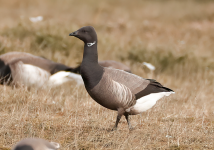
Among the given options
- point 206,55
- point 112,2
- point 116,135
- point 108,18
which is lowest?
point 116,135

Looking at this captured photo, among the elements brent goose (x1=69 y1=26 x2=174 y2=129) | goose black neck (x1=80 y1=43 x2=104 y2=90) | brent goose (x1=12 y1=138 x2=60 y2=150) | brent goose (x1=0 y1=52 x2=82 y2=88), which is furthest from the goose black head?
brent goose (x1=0 y1=52 x2=82 y2=88)

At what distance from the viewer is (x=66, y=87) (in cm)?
803

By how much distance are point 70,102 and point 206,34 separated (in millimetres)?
11800

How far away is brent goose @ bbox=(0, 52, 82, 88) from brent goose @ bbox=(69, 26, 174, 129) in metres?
2.93

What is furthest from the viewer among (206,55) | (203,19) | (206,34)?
(203,19)

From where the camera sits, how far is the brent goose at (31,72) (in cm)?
732

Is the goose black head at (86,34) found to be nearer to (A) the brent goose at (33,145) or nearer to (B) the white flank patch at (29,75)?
(A) the brent goose at (33,145)

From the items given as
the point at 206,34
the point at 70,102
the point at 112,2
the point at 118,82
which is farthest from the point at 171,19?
the point at 118,82

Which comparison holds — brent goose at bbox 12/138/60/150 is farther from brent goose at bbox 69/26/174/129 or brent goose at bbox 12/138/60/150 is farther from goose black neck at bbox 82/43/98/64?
goose black neck at bbox 82/43/98/64

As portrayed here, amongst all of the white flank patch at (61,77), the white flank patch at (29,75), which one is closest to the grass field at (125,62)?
the white flank patch at (61,77)

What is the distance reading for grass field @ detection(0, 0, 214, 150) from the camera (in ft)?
14.0

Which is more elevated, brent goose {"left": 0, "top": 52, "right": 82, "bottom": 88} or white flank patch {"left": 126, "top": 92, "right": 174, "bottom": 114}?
brent goose {"left": 0, "top": 52, "right": 82, "bottom": 88}

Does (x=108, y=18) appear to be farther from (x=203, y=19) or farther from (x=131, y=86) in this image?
(x=131, y=86)

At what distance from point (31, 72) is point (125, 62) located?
14.3 ft
